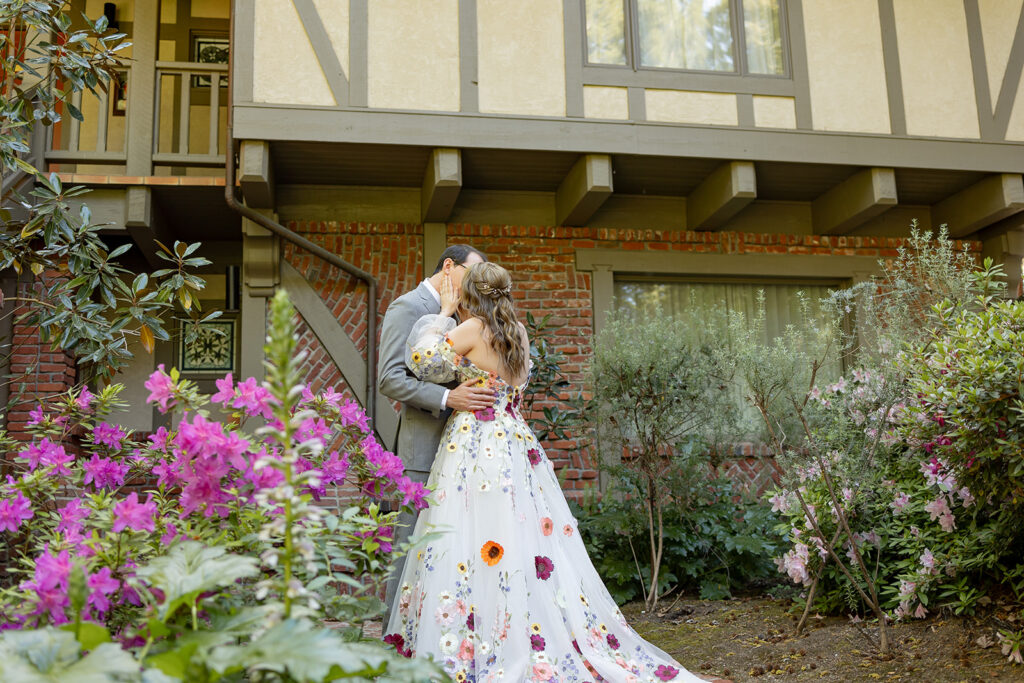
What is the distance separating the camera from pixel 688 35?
6.48 m

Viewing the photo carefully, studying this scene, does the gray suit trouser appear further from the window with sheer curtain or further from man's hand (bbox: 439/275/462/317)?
the window with sheer curtain

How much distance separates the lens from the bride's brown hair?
11.1 feet

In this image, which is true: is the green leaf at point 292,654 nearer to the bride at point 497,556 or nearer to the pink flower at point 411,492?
→ the pink flower at point 411,492

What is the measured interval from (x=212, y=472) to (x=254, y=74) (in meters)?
4.40

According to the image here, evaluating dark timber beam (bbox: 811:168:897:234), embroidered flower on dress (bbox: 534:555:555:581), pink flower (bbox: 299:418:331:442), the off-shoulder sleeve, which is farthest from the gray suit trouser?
dark timber beam (bbox: 811:168:897:234)

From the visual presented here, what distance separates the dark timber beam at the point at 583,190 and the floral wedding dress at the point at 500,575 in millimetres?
2805

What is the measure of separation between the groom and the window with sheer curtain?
320cm

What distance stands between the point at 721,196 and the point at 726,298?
106 centimetres

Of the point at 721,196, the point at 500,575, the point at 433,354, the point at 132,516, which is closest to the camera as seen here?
the point at 132,516

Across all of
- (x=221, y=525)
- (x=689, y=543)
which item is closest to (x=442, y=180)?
(x=689, y=543)

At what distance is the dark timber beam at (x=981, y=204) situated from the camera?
6395mm

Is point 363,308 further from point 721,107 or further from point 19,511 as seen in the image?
point 19,511

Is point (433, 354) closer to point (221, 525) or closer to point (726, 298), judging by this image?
point (221, 525)

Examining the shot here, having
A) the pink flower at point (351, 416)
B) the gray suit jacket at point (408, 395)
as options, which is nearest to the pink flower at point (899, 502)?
the gray suit jacket at point (408, 395)
